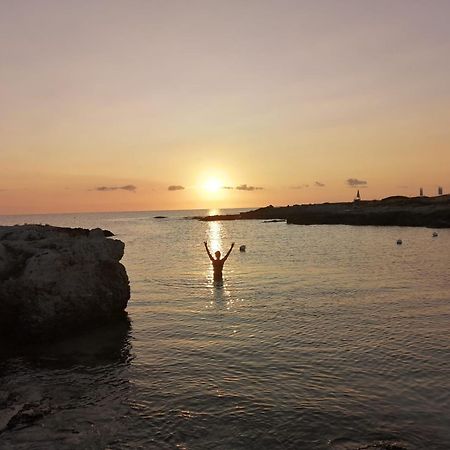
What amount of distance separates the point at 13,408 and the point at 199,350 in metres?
6.39

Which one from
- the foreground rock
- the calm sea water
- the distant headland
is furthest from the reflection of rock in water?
the distant headland

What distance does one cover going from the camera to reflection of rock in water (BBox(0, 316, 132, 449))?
1006 centimetres

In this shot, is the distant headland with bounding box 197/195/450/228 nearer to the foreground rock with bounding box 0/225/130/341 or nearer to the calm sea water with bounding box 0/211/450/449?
the calm sea water with bounding box 0/211/450/449

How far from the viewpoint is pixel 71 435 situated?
10000 mm

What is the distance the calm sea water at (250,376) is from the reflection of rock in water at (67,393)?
0.15ft

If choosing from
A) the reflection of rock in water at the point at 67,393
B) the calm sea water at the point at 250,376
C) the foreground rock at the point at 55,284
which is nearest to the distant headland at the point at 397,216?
the calm sea water at the point at 250,376

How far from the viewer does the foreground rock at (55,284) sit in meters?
17.7

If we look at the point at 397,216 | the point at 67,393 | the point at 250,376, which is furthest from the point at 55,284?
the point at 397,216

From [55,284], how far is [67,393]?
21.6ft

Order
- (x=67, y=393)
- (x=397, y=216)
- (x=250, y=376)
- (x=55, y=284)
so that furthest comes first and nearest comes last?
(x=397, y=216) < (x=55, y=284) < (x=250, y=376) < (x=67, y=393)

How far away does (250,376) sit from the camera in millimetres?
13359

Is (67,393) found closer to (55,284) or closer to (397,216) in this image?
(55,284)

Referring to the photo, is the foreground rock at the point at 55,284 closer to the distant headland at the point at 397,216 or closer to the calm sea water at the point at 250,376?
the calm sea water at the point at 250,376

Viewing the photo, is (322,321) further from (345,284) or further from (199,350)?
(345,284)
